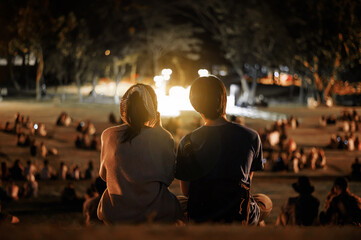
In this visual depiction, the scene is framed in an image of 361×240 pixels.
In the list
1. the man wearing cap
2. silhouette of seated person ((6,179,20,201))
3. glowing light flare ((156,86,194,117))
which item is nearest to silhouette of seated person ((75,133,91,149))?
silhouette of seated person ((6,179,20,201))

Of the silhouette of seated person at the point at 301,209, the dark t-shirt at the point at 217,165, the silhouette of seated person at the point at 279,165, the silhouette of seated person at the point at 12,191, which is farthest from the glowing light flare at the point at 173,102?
the dark t-shirt at the point at 217,165

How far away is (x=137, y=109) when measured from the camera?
2734mm

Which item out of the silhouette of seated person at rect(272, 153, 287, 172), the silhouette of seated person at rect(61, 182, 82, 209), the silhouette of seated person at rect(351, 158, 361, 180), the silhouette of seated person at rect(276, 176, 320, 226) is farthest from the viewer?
the silhouette of seated person at rect(272, 153, 287, 172)

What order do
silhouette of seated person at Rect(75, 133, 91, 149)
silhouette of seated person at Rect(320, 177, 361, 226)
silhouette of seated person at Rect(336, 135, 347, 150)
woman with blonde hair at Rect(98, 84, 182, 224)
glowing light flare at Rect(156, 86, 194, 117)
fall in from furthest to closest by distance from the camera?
glowing light flare at Rect(156, 86, 194, 117) → silhouette of seated person at Rect(336, 135, 347, 150) → silhouette of seated person at Rect(75, 133, 91, 149) → silhouette of seated person at Rect(320, 177, 361, 226) → woman with blonde hair at Rect(98, 84, 182, 224)

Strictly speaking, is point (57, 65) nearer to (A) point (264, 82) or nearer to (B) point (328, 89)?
(B) point (328, 89)

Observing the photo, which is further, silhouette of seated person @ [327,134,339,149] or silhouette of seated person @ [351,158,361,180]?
silhouette of seated person @ [327,134,339,149]

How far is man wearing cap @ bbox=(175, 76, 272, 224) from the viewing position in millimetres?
2631

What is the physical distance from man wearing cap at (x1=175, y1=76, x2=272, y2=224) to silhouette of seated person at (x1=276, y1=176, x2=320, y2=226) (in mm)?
1901

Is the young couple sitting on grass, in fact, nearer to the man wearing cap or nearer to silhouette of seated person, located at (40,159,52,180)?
the man wearing cap

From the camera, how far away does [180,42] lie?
36.5m

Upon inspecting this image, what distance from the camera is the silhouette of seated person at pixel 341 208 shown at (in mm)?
3975

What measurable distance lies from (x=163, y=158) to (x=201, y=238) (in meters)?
1.16

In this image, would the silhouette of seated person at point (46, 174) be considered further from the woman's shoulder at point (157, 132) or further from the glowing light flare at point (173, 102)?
the glowing light flare at point (173, 102)

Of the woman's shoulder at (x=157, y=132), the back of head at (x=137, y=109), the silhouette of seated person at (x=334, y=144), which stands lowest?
the silhouette of seated person at (x=334, y=144)
